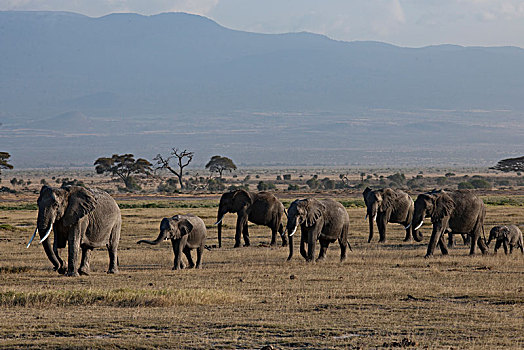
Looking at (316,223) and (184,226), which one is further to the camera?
(316,223)

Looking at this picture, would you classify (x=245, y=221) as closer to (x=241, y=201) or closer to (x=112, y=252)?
(x=241, y=201)

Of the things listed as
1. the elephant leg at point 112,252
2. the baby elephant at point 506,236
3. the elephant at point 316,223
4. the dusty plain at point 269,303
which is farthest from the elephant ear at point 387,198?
the elephant leg at point 112,252

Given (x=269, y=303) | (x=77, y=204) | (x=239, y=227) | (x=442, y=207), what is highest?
(x=77, y=204)

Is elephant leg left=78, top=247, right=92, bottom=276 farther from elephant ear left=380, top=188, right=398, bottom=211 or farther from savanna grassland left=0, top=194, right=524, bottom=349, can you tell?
elephant ear left=380, top=188, right=398, bottom=211

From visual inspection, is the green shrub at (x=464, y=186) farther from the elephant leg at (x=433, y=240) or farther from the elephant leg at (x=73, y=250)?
the elephant leg at (x=73, y=250)

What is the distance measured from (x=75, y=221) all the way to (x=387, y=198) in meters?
16.0

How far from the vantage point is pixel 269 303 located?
1720cm

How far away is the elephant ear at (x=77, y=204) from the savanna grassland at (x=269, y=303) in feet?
5.02

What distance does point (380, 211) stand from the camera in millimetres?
34156

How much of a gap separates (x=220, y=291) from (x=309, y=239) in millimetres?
7605

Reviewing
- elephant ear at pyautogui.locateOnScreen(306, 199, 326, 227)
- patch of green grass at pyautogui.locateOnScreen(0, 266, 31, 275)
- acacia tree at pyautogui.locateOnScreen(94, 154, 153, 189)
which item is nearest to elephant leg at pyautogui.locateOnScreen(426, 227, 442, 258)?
elephant ear at pyautogui.locateOnScreen(306, 199, 326, 227)

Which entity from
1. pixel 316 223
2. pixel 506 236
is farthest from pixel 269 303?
pixel 506 236

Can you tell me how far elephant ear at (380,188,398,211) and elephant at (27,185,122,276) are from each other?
14.1m

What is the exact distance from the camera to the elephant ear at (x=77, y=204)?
2170 cm
